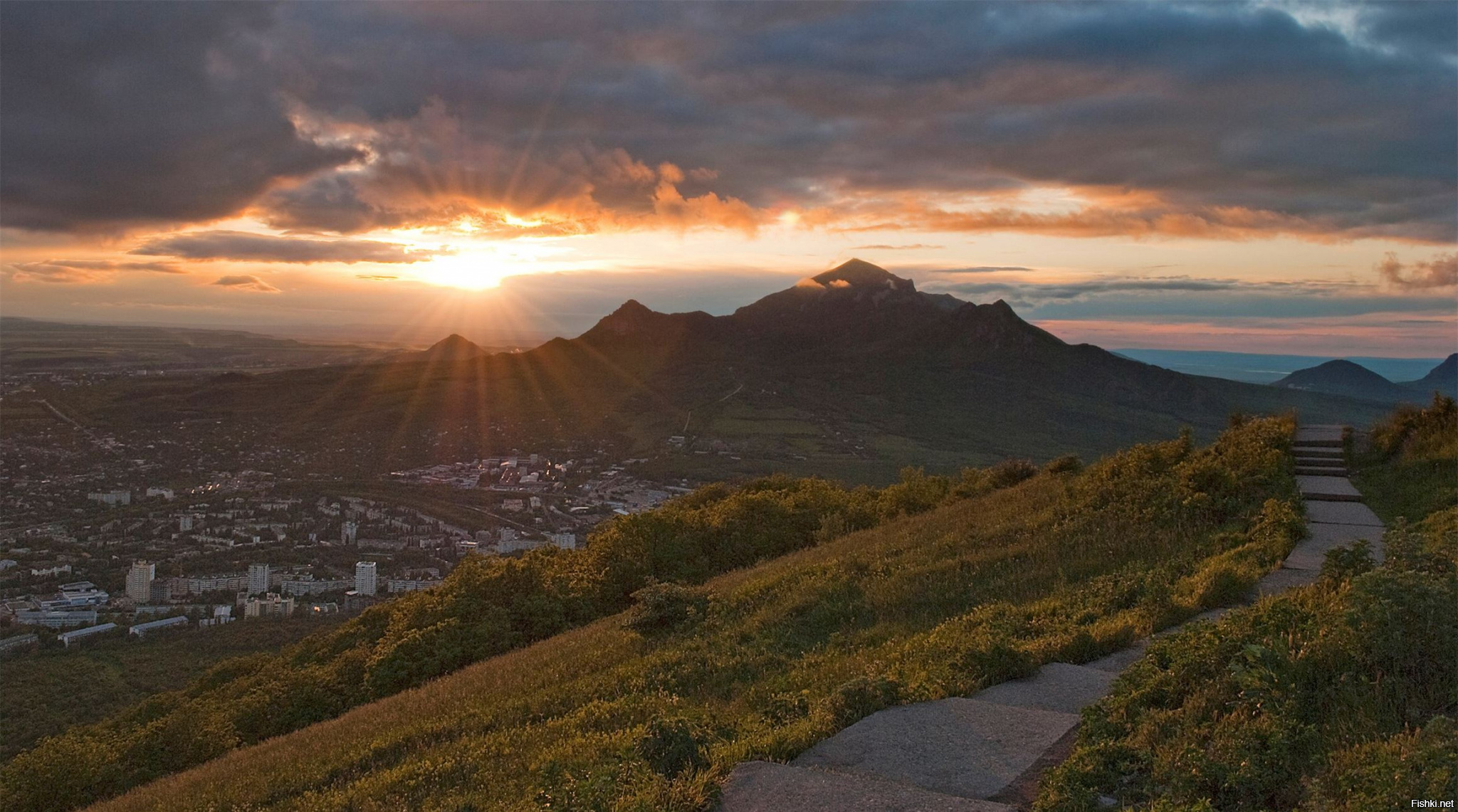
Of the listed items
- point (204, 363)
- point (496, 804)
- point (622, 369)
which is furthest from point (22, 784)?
point (204, 363)

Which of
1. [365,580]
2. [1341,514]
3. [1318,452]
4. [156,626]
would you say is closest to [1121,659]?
[1341,514]

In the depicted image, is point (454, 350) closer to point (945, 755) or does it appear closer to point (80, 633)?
point (80, 633)

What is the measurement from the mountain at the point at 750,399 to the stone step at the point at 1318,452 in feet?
124

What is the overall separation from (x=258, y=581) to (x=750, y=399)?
6518 cm

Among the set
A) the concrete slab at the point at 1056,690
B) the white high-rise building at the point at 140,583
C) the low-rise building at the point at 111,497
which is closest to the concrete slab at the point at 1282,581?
the concrete slab at the point at 1056,690

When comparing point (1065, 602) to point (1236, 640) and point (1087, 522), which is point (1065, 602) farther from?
point (1087, 522)

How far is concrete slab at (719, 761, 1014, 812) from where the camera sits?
14.4 ft

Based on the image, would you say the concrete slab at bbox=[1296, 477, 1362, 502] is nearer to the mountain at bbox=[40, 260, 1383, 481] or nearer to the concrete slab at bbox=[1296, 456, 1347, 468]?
the concrete slab at bbox=[1296, 456, 1347, 468]

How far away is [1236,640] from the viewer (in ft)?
18.5

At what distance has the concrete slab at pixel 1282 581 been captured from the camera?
310 inches

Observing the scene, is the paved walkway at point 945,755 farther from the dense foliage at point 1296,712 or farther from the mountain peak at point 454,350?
the mountain peak at point 454,350

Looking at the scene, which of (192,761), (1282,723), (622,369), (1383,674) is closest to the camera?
(1282,723)

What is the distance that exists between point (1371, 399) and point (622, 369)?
283 ft

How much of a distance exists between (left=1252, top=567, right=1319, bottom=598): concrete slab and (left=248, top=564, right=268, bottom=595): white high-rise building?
31.1m
